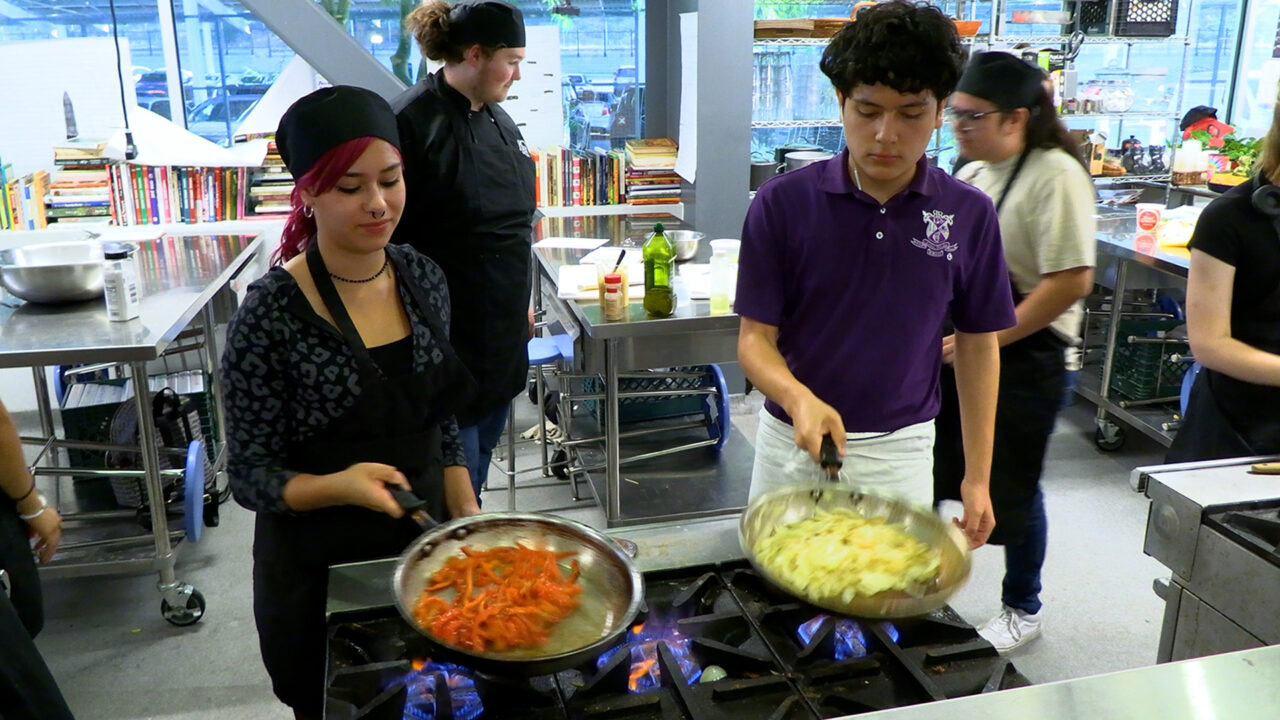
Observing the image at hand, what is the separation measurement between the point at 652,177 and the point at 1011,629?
282cm

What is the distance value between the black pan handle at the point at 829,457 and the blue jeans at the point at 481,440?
1.60 meters

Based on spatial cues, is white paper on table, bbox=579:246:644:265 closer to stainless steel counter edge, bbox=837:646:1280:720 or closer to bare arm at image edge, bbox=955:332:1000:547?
bare arm at image edge, bbox=955:332:1000:547

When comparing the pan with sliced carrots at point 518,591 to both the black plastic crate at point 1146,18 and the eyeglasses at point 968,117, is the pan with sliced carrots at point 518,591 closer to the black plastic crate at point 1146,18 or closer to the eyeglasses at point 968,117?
the eyeglasses at point 968,117

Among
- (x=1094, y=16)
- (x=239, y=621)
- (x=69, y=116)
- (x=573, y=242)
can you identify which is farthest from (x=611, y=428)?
(x=1094, y=16)

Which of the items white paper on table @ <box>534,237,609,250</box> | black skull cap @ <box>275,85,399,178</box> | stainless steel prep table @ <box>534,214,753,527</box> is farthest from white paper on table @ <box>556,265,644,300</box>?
black skull cap @ <box>275,85,399,178</box>

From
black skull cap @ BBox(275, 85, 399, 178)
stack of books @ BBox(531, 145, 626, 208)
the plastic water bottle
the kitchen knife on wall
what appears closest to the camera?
black skull cap @ BBox(275, 85, 399, 178)

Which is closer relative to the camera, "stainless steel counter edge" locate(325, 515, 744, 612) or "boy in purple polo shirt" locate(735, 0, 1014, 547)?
"stainless steel counter edge" locate(325, 515, 744, 612)

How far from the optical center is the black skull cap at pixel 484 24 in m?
2.38

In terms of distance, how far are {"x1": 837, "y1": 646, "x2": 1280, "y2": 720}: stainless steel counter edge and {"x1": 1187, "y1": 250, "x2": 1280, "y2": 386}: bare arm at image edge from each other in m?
1.33

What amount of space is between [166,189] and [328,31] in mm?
1047

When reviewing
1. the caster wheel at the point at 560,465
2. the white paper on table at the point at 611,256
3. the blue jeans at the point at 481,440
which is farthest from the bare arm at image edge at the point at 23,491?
the caster wheel at the point at 560,465

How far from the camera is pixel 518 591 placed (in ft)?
3.81

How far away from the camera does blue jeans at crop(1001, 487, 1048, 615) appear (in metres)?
2.38

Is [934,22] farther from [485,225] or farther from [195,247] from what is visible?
[195,247]
